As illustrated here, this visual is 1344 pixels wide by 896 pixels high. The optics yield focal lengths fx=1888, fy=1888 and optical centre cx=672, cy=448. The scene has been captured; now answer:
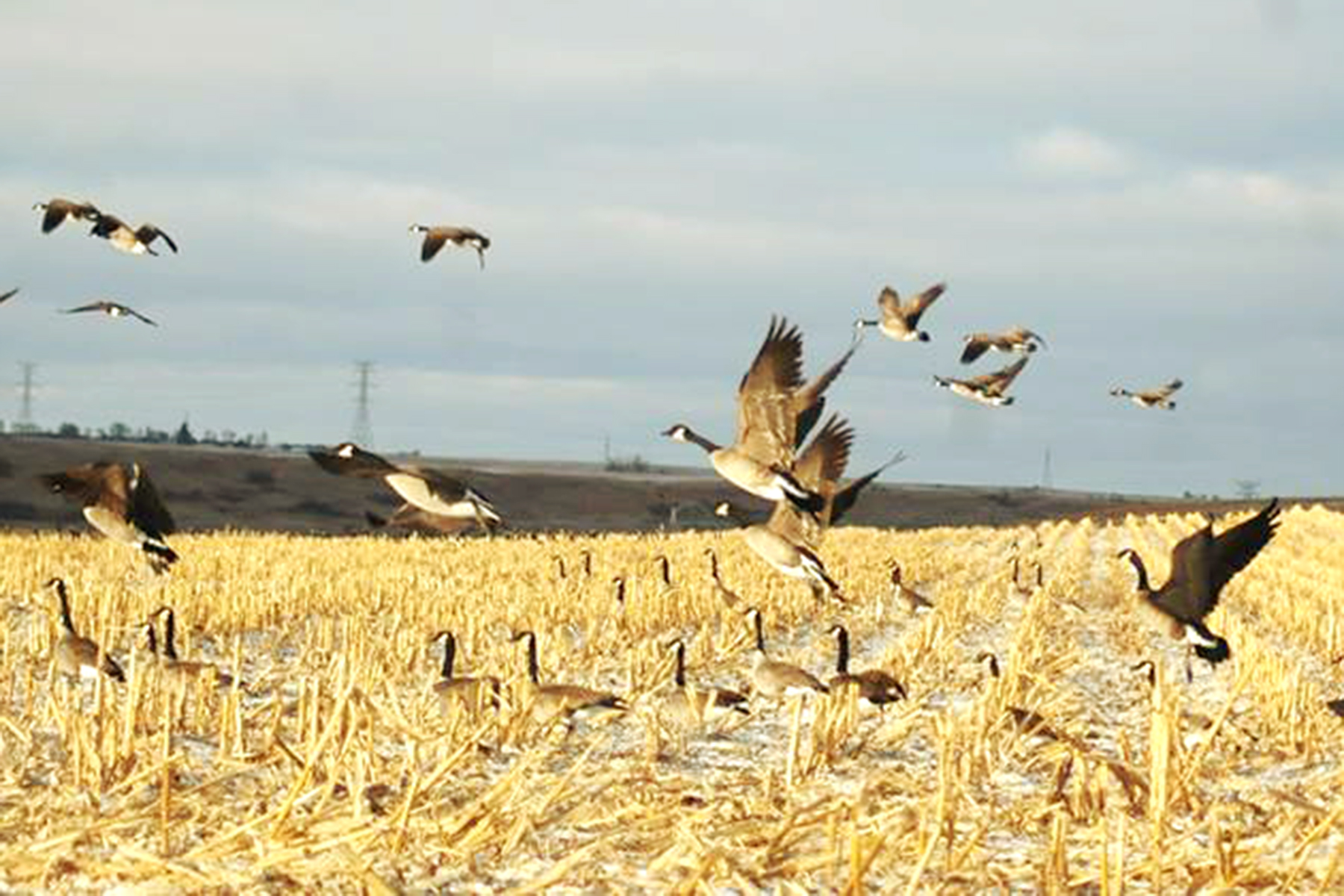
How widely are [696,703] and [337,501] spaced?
66.2 metres

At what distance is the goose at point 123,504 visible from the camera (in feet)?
48.5

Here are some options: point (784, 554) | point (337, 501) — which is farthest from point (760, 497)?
point (337, 501)

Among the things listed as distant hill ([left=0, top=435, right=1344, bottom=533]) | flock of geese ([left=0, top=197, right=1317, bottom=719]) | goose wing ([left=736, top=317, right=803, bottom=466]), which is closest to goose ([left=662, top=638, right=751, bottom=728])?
flock of geese ([left=0, top=197, right=1317, bottom=719])

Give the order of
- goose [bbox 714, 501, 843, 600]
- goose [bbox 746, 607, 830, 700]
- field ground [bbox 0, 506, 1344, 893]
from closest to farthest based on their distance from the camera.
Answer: field ground [bbox 0, 506, 1344, 893] → goose [bbox 746, 607, 830, 700] → goose [bbox 714, 501, 843, 600]

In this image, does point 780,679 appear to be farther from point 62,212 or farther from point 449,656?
point 62,212

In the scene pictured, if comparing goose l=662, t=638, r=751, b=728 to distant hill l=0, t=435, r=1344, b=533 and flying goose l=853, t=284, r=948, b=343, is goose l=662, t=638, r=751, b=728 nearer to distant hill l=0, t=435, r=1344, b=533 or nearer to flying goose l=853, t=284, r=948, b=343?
flying goose l=853, t=284, r=948, b=343

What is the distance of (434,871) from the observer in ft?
23.6

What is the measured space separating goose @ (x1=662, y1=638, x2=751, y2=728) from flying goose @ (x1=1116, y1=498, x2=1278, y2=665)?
4230mm

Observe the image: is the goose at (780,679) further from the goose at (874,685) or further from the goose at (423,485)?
the goose at (423,485)

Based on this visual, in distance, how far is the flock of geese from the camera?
12.0 metres

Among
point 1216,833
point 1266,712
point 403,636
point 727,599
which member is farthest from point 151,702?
point 727,599

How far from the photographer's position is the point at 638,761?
10.8 m

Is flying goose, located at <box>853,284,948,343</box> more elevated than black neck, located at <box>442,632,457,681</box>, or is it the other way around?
flying goose, located at <box>853,284,948,343</box>

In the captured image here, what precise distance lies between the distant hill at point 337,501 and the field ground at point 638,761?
134ft
